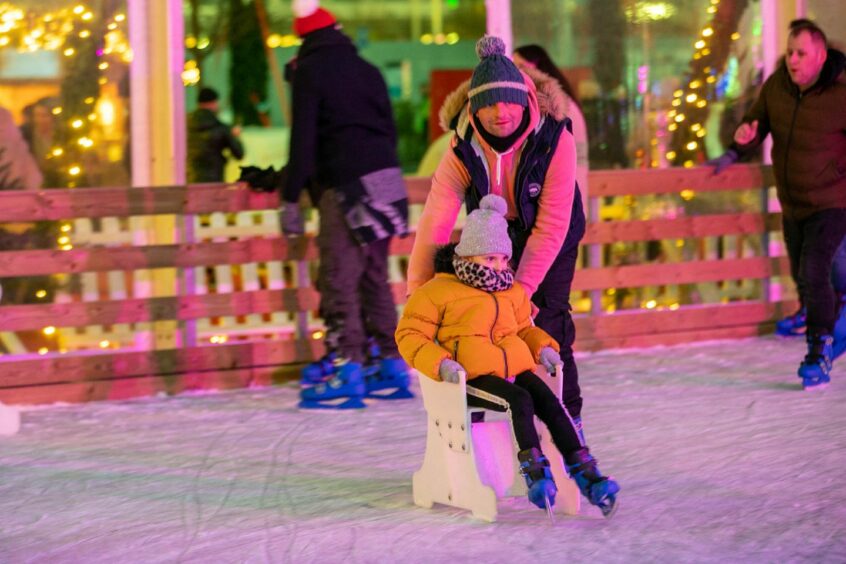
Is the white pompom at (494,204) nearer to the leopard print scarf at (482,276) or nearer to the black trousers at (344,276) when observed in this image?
the leopard print scarf at (482,276)

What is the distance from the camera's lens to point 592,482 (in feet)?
13.0

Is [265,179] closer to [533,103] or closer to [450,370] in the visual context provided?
[533,103]

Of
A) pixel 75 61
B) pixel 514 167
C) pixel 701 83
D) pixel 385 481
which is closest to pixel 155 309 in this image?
pixel 75 61

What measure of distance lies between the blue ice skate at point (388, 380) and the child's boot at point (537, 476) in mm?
2470

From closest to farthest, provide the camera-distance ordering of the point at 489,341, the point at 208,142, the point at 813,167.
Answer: the point at 489,341 → the point at 813,167 → the point at 208,142

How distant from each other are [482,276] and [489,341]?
0.21 m

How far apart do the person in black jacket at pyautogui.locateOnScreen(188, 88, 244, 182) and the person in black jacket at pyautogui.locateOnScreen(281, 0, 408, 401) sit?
1.61 meters

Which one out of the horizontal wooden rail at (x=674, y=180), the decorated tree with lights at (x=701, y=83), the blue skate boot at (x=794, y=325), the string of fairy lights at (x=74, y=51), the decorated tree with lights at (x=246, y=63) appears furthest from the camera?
the decorated tree with lights at (x=246, y=63)

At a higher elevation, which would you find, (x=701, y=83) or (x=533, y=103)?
(x=701, y=83)

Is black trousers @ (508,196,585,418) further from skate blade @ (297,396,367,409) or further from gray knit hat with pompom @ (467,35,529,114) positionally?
skate blade @ (297,396,367,409)

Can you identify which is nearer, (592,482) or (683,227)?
(592,482)

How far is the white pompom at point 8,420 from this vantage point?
228 inches

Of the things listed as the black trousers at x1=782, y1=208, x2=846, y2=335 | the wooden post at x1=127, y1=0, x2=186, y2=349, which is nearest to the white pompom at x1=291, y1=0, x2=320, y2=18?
the wooden post at x1=127, y1=0, x2=186, y2=349

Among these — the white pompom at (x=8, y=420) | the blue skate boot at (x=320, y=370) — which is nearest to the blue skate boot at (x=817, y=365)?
the blue skate boot at (x=320, y=370)
